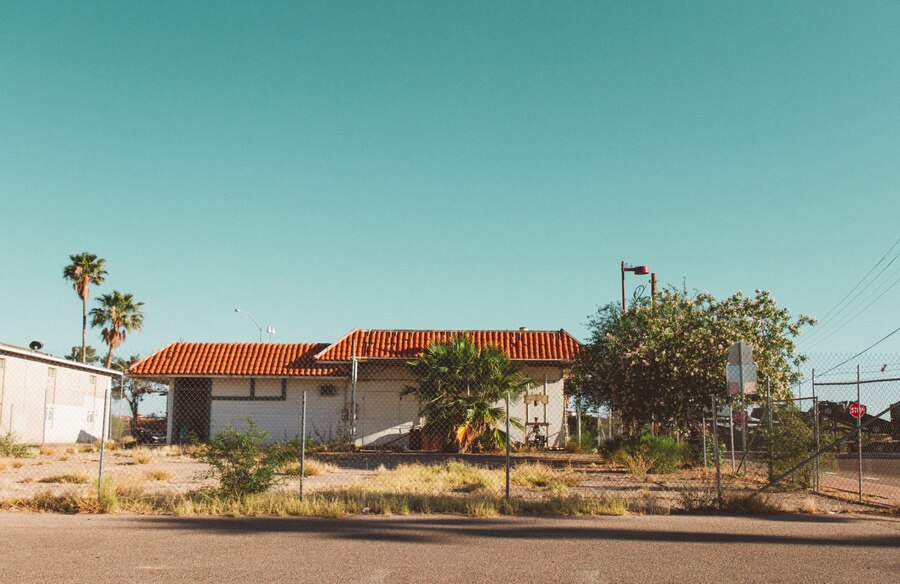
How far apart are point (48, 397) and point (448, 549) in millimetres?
26686

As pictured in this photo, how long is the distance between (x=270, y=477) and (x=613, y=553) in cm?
558

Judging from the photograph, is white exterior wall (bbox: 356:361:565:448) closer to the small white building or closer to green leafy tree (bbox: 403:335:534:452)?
green leafy tree (bbox: 403:335:534:452)

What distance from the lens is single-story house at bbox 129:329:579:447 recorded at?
29.3 metres

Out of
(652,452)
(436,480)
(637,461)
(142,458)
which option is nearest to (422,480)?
(436,480)

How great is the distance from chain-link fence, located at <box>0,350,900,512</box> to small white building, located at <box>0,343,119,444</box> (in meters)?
0.08

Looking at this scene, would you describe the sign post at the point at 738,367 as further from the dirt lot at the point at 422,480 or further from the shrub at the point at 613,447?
the shrub at the point at 613,447

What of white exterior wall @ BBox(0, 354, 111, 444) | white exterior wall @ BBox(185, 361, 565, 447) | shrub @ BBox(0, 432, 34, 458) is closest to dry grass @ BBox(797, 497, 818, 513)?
white exterior wall @ BBox(185, 361, 565, 447)

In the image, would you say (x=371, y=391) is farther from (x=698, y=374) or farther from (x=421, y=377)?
(x=698, y=374)

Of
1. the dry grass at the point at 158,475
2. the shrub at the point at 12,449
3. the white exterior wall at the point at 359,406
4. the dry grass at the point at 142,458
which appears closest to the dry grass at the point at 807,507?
the dry grass at the point at 158,475

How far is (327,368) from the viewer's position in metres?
30.3

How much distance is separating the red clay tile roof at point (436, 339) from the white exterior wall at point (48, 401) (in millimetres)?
9375

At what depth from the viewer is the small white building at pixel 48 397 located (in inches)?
1068

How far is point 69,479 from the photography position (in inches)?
635

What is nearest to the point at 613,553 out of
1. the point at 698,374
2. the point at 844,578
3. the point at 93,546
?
the point at 844,578
